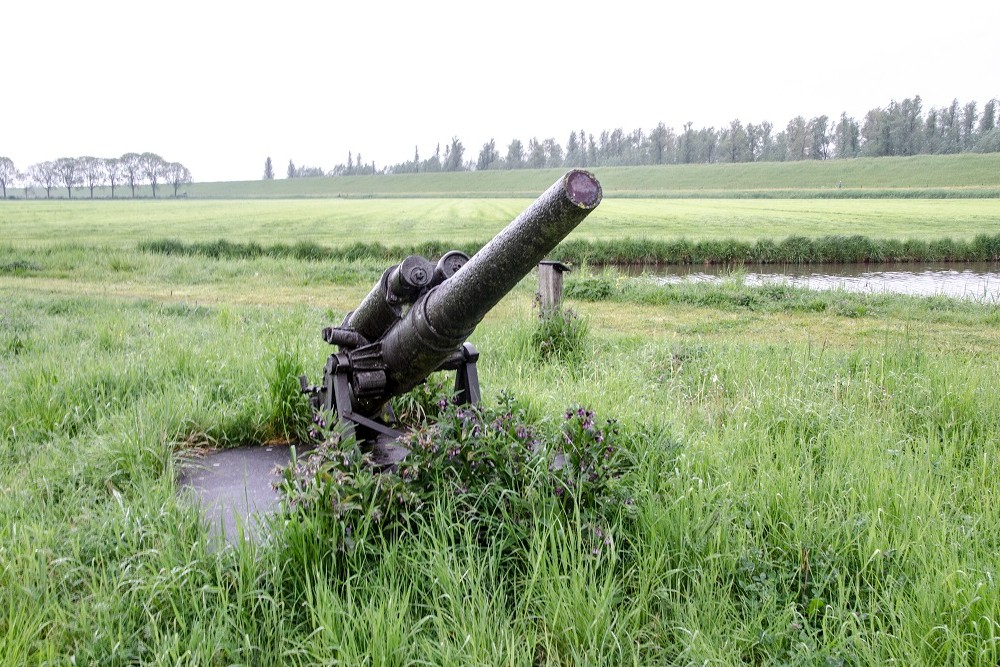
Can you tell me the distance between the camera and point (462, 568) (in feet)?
9.59

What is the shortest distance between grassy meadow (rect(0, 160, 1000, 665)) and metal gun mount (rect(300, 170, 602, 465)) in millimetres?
647

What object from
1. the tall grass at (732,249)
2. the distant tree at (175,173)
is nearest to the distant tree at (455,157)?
the distant tree at (175,173)

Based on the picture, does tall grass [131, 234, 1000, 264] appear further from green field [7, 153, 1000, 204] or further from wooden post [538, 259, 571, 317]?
green field [7, 153, 1000, 204]

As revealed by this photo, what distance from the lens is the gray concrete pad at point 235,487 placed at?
3357mm

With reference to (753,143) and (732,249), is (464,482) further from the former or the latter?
(753,143)

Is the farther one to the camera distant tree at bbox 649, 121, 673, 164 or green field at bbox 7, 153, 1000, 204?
distant tree at bbox 649, 121, 673, 164

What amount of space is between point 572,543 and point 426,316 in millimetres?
1251

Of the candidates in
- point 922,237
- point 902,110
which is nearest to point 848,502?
point 922,237

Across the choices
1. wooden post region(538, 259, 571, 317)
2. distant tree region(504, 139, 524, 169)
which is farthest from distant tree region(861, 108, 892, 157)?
wooden post region(538, 259, 571, 317)

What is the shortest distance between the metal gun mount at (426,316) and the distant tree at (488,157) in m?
121

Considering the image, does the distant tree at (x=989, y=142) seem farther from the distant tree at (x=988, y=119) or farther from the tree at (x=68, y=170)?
the tree at (x=68, y=170)

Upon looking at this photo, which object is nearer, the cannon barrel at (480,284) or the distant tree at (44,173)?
the cannon barrel at (480,284)

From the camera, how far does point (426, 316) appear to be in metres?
3.46

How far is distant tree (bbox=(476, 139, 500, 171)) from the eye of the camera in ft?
404
